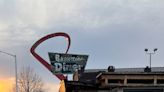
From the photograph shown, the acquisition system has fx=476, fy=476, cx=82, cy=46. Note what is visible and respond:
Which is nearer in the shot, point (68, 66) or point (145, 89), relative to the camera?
point (145, 89)

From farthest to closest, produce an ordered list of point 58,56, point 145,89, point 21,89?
point 21,89, point 58,56, point 145,89

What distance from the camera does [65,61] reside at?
28.7m

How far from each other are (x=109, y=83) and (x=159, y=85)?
1837mm

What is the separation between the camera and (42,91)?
229ft

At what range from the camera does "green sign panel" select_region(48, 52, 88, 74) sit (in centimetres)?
2816

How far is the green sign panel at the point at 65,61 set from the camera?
28156 mm

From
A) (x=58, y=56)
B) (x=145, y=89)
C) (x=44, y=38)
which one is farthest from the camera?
(x=44, y=38)

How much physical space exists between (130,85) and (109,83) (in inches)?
31.8

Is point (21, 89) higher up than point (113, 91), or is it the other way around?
point (113, 91)

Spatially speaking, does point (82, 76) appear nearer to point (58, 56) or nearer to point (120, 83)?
point (58, 56)

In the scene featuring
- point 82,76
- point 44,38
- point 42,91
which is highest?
point 44,38

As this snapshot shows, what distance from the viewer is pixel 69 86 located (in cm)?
1803

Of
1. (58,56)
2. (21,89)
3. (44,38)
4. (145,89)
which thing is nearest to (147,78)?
(145,89)

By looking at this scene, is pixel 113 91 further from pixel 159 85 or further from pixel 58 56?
pixel 58 56
